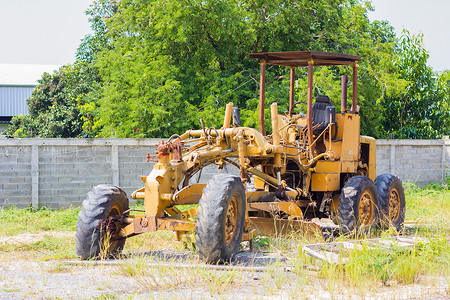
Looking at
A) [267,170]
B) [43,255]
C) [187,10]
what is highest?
[187,10]

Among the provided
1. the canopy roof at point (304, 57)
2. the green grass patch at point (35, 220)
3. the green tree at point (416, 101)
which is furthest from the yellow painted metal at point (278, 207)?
the green tree at point (416, 101)

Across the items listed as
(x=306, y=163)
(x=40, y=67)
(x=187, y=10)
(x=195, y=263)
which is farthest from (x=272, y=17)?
(x=40, y=67)

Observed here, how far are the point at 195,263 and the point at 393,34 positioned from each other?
2543cm

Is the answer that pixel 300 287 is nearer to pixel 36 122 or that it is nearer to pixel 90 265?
pixel 90 265

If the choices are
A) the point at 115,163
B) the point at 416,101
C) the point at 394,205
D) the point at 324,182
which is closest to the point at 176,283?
the point at 324,182

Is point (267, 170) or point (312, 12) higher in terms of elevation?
point (312, 12)

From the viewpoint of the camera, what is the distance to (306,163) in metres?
10.2

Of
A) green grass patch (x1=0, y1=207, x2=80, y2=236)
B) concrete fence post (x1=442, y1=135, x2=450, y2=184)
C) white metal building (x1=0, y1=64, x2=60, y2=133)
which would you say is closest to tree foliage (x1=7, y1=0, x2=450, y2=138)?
concrete fence post (x1=442, y1=135, x2=450, y2=184)

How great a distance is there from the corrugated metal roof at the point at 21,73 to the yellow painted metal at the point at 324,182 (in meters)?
43.3

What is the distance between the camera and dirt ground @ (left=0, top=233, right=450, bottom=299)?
610cm

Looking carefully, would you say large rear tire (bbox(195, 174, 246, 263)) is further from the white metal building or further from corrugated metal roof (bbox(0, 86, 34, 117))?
corrugated metal roof (bbox(0, 86, 34, 117))

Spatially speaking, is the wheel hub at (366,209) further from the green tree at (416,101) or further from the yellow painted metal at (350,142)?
the green tree at (416,101)

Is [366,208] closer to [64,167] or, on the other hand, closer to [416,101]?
[64,167]

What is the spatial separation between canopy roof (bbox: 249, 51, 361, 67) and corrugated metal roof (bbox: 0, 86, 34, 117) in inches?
1697
